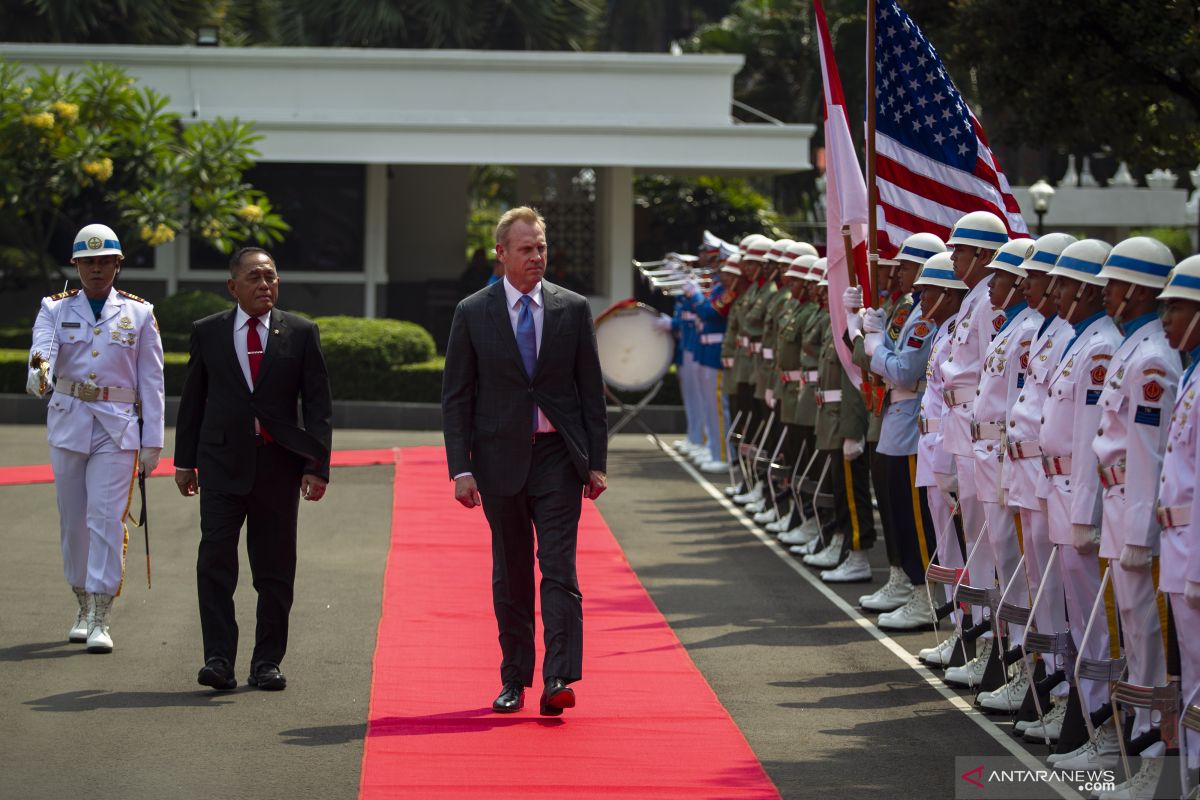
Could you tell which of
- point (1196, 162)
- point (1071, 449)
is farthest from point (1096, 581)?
point (1196, 162)

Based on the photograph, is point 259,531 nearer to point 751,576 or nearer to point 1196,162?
point 751,576

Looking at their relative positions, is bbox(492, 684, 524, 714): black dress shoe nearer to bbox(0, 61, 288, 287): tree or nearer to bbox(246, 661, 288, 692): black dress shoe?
bbox(246, 661, 288, 692): black dress shoe

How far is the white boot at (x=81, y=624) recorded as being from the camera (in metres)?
10.4

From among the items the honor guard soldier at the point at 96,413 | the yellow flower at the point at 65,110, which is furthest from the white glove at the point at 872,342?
the yellow flower at the point at 65,110

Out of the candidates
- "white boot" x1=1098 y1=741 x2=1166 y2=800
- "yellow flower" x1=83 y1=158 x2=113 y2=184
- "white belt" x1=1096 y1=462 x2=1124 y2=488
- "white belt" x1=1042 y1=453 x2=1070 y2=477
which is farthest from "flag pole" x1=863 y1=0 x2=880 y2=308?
"yellow flower" x1=83 y1=158 x2=113 y2=184

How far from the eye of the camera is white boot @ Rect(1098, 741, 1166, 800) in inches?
277

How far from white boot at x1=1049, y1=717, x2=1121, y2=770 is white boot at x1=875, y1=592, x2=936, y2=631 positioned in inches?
136

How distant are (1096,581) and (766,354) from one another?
8.33 metres

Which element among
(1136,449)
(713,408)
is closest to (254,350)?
(1136,449)

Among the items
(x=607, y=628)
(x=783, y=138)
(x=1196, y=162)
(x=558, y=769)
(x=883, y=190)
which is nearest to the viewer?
(x=558, y=769)

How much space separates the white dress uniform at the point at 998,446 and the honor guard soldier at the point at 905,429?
4.67ft

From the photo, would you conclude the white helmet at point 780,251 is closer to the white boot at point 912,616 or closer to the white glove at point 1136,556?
the white boot at point 912,616

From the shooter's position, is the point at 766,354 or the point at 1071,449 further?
the point at 766,354

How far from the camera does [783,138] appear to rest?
2983cm
